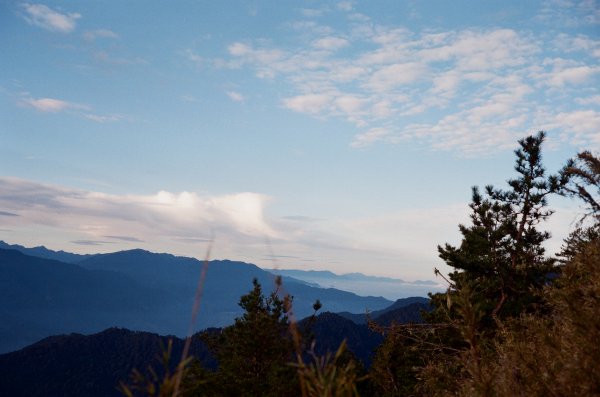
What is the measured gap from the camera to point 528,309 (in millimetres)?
21594

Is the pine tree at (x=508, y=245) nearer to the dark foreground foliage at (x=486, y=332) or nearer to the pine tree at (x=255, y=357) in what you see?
the dark foreground foliage at (x=486, y=332)

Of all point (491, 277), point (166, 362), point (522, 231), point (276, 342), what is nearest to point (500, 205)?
point (522, 231)

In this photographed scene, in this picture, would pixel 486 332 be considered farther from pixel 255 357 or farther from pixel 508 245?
pixel 255 357

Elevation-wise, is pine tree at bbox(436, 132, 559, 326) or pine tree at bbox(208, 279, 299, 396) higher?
pine tree at bbox(436, 132, 559, 326)

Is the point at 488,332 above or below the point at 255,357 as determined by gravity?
above

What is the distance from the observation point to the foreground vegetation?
3.63 metres

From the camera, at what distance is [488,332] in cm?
1603

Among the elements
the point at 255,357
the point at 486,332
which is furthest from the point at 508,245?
the point at 255,357

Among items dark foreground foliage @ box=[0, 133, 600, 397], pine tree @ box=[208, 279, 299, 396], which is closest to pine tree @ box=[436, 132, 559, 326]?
dark foreground foliage @ box=[0, 133, 600, 397]

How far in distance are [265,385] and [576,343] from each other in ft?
80.1

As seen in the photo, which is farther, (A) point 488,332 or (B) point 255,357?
(B) point 255,357

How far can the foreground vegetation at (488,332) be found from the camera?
3.63 m

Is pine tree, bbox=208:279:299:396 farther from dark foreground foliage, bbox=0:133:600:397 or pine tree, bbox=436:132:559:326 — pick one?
pine tree, bbox=436:132:559:326

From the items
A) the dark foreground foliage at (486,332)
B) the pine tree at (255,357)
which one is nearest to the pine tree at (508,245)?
the dark foreground foliage at (486,332)
